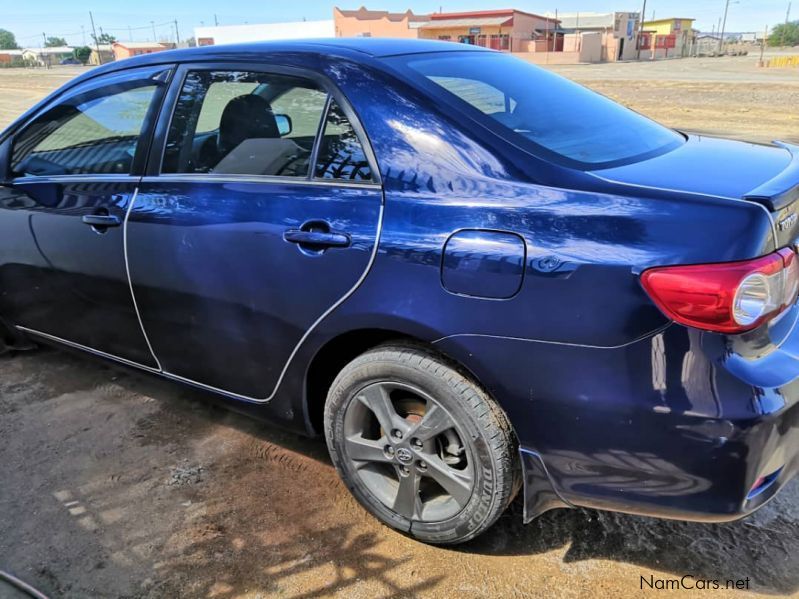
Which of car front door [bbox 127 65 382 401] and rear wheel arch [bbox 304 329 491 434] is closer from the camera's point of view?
rear wheel arch [bbox 304 329 491 434]

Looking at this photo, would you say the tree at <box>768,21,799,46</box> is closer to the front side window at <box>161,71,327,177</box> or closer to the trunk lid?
the trunk lid

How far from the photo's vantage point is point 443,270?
2027mm

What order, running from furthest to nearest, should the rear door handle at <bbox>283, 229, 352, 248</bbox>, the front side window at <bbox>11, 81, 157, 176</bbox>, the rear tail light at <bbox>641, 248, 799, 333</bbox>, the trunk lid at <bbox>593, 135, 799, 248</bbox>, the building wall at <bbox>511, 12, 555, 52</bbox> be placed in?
the building wall at <bbox>511, 12, 555, 52</bbox>, the front side window at <bbox>11, 81, 157, 176</bbox>, the rear door handle at <bbox>283, 229, 352, 248</bbox>, the trunk lid at <bbox>593, 135, 799, 248</bbox>, the rear tail light at <bbox>641, 248, 799, 333</bbox>

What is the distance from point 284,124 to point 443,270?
44.6 inches

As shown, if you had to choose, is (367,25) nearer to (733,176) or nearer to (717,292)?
(733,176)

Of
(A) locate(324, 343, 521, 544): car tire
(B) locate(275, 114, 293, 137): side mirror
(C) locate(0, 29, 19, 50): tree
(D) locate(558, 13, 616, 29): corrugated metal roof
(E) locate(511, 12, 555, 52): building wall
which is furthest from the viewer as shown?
(C) locate(0, 29, 19, 50): tree

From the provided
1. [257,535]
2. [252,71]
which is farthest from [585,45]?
[257,535]

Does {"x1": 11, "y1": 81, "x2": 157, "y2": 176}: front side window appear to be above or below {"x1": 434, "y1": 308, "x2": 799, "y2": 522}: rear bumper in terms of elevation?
above

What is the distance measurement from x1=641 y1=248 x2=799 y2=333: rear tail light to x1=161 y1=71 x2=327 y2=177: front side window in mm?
1400

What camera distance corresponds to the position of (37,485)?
283 centimetres

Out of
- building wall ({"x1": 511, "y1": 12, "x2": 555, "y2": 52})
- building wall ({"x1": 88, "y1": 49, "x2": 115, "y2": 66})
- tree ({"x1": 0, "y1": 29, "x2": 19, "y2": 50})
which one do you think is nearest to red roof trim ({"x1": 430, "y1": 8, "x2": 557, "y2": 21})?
building wall ({"x1": 511, "y1": 12, "x2": 555, "y2": 52})

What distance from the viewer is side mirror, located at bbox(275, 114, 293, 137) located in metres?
2.72

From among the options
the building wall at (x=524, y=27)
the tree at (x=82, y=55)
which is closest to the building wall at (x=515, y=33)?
the building wall at (x=524, y=27)

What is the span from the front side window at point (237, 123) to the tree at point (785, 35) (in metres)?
97.5
